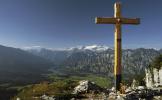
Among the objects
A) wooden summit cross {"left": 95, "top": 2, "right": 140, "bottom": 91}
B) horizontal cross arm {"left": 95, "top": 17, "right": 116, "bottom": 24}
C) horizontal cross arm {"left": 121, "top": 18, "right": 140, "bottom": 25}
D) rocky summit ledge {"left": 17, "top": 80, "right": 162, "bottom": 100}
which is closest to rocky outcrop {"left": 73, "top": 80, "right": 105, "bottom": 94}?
rocky summit ledge {"left": 17, "top": 80, "right": 162, "bottom": 100}

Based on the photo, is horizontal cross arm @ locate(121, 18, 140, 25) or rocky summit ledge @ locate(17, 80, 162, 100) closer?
rocky summit ledge @ locate(17, 80, 162, 100)

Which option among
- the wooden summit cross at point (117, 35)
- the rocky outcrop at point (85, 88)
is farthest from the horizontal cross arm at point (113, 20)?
the rocky outcrop at point (85, 88)

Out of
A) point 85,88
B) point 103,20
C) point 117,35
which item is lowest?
point 85,88

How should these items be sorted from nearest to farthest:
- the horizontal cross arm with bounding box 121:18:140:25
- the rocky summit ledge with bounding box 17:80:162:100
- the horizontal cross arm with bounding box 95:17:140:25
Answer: the rocky summit ledge with bounding box 17:80:162:100 < the horizontal cross arm with bounding box 95:17:140:25 < the horizontal cross arm with bounding box 121:18:140:25

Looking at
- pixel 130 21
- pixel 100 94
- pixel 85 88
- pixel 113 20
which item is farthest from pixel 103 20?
pixel 100 94

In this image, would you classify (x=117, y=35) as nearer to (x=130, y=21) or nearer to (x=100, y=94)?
(x=130, y=21)

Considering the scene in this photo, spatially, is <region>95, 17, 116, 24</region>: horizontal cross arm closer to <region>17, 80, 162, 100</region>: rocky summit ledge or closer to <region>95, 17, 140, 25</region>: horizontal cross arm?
<region>95, 17, 140, 25</region>: horizontal cross arm

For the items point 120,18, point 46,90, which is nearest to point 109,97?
point 46,90

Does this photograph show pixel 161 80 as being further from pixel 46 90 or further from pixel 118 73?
pixel 46 90

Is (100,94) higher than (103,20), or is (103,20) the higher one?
(103,20)

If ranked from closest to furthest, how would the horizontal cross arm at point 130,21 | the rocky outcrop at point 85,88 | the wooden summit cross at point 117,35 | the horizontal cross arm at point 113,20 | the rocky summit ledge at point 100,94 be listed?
the rocky summit ledge at point 100,94 → the rocky outcrop at point 85,88 → the wooden summit cross at point 117,35 → the horizontal cross arm at point 113,20 → the horizontal cross arm at point 130,21

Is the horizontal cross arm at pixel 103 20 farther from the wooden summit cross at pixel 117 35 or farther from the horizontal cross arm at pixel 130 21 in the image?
the horizontal cross arm at pixel 130 21

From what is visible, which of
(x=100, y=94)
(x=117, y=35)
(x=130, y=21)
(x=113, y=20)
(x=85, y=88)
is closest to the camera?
(x=100, y=94)

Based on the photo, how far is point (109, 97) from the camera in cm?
1959
